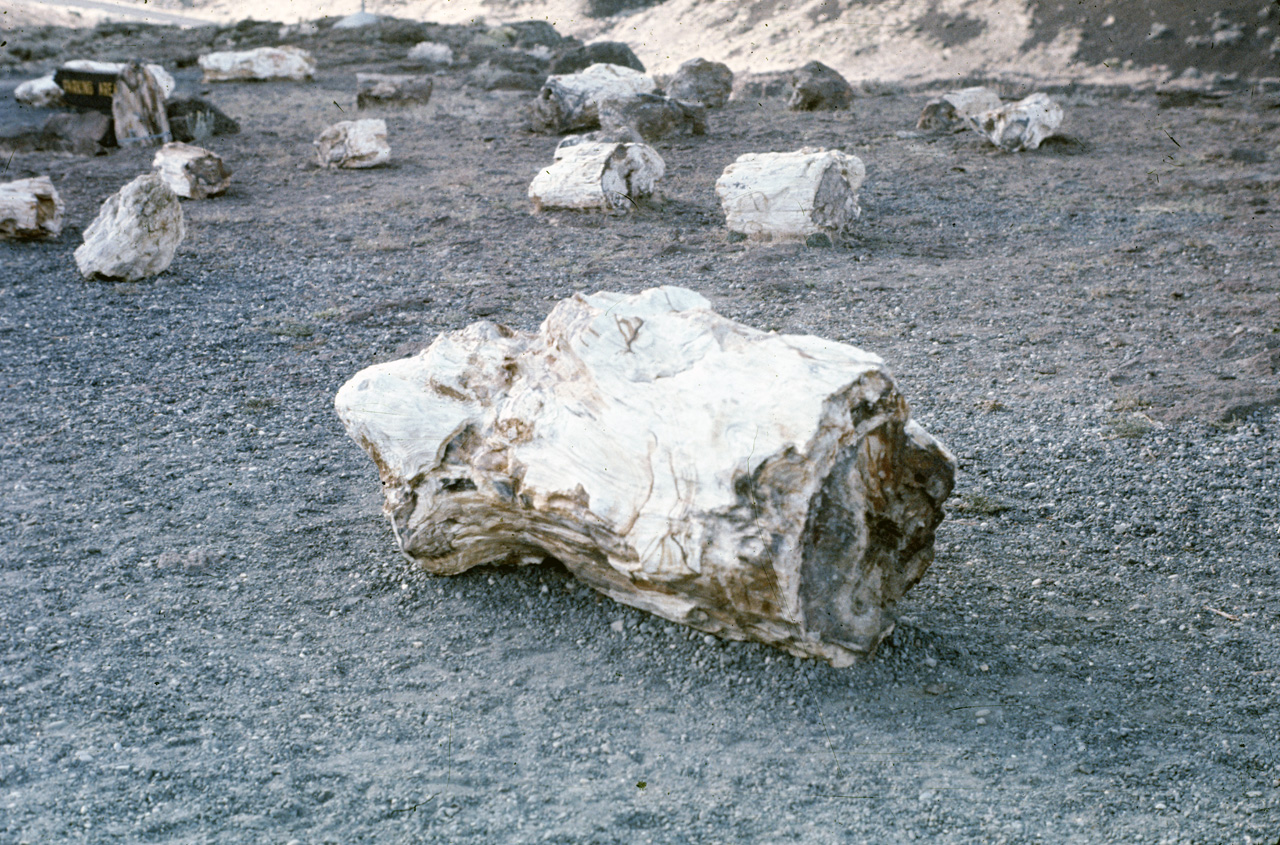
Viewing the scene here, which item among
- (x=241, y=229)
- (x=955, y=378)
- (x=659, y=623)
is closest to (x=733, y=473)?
(x=659, y=623)

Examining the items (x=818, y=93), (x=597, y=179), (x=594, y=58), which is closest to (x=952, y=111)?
(x=818, y=93)

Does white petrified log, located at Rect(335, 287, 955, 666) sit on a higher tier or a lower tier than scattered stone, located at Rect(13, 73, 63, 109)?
lower

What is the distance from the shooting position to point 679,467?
9.01 ft

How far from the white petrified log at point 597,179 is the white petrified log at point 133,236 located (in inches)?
117

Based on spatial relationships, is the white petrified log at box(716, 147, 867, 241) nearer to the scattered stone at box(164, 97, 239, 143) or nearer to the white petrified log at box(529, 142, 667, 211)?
the white petrified log at box(529, 142, 667, 211)

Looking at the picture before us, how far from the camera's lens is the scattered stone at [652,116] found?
38.6 feet

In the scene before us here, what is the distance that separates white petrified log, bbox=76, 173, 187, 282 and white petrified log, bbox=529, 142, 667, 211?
9.79ft

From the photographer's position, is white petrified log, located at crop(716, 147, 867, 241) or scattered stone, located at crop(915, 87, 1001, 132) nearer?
white petrified log, located at crop(716, 147, 867, 241)

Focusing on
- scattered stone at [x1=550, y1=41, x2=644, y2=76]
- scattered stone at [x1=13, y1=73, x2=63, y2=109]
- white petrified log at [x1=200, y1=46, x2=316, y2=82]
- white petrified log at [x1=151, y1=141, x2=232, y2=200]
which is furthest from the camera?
white petrified log at [x1=200, y1=46, x2=316, y2=82]

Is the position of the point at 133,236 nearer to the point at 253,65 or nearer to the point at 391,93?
the point at 391,93

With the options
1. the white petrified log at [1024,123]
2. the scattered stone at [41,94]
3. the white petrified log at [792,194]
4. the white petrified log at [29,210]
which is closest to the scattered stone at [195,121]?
the scattered stone at [41,94]

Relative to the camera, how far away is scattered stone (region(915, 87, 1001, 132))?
12.1 metres

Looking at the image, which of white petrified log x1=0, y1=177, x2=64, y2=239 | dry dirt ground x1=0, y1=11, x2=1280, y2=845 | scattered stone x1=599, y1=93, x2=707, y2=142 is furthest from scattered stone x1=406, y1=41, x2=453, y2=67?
Result: dry dirt ground x1=0, y1=11, x2=1280, y2=845

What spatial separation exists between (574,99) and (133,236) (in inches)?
259
